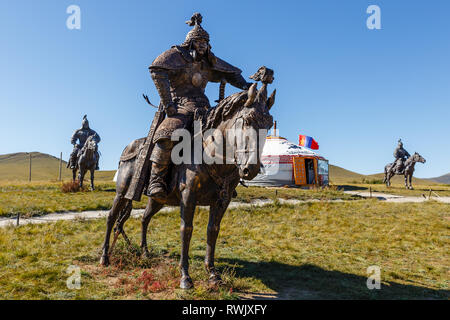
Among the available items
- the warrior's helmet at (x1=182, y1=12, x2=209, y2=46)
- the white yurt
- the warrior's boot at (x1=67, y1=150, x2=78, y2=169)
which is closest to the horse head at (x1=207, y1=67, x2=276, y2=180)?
the warrior's helmet at (x1=182, y1=12, x2=209, y2=46)

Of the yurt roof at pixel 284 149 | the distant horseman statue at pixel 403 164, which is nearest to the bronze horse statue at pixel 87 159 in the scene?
the yurt roof at pixel 284 149

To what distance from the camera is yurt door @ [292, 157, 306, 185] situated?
22.8m

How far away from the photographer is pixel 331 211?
10.5 meters

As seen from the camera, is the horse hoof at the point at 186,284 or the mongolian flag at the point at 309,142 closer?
the horse hoof at the point at 186,284

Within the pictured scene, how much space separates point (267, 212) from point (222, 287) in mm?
6839

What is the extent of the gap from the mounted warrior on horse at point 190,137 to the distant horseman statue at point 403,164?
2512cm

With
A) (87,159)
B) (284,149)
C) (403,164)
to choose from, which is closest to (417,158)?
(403,164)

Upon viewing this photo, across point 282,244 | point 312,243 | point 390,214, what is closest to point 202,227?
point 282,244

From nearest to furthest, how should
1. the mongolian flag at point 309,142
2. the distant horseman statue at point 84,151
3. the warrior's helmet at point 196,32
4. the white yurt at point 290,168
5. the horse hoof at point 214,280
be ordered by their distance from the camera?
the horse hoof at point 214,280 < the warrior's helmet at point 196,32 < the distant horseman statue at point 84,151 < the white yurt at point 290,168 < the mongolian flag at point 309,142

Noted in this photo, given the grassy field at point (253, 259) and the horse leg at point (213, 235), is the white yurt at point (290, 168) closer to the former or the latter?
the grassy field at point (253, 259)

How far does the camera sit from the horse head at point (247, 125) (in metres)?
2.90

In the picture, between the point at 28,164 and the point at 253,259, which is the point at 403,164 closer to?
the point at 253,259

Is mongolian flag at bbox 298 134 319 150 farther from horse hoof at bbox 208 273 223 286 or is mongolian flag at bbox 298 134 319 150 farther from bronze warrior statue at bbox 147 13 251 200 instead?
horse hoof at bbox 208 273 223 286

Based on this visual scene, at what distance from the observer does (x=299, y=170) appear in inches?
909
